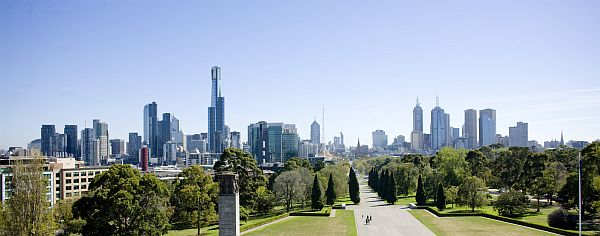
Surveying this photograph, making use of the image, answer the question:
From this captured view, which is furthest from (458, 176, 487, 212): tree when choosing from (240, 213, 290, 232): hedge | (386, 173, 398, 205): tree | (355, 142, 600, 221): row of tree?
(240, 213, 290, 232): hedge

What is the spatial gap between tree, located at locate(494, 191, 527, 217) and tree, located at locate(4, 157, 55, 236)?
39763 millimetres

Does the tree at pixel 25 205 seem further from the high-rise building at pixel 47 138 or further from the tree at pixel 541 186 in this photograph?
the high-rise building at pixel 47 138

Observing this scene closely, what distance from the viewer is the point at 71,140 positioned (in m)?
193

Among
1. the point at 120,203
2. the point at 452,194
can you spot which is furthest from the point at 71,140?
the point at 120,203

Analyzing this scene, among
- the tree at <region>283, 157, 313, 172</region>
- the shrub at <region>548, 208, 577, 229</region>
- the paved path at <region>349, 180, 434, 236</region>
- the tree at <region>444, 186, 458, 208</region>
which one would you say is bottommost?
the paved path at <region>349, 180, 434, 236</region>

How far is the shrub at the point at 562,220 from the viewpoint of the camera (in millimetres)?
39959

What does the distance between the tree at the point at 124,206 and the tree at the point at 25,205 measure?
5466 mm

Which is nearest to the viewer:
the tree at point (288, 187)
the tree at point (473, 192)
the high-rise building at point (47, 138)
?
Answer: the tree at point (473, 192)

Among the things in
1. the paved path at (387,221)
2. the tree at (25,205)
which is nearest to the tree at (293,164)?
the paved path at (387,221)

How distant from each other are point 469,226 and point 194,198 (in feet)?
75.6

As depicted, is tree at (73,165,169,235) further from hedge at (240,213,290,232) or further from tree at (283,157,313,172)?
tree at (283,157,313,172)

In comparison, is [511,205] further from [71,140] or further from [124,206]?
[71,140]

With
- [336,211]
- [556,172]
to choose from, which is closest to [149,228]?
[336,211]

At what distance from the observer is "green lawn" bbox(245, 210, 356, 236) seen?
139 ft
